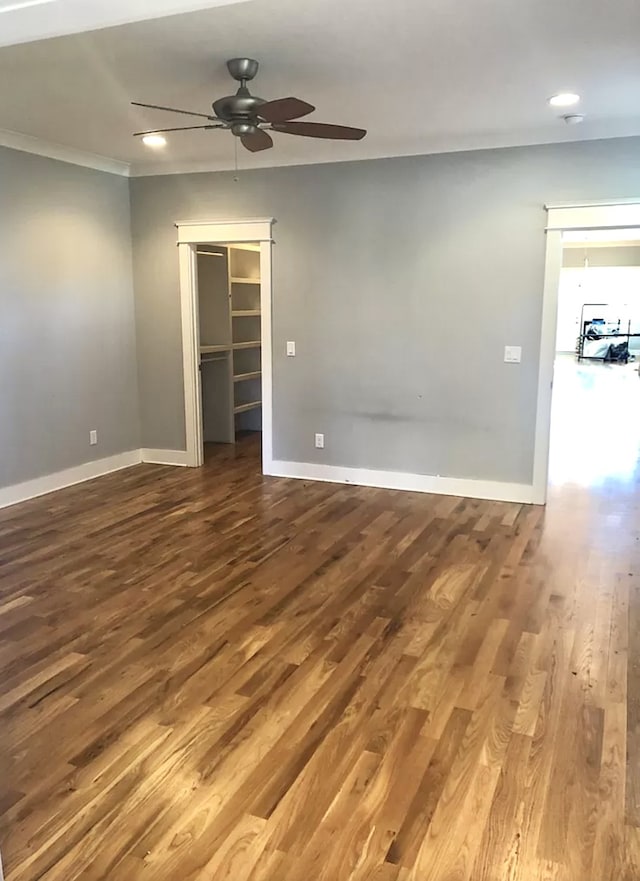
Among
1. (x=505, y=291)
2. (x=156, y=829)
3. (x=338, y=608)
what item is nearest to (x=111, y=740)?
(x=156, y=829)

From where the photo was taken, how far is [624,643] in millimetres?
3070

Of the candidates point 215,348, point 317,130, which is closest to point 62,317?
point 215,348

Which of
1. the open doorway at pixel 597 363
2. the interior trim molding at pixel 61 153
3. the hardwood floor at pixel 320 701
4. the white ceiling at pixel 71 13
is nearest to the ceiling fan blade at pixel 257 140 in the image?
the white ceiling at pixel 71 13

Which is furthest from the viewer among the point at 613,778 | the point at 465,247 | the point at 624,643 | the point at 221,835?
the point at 465,247

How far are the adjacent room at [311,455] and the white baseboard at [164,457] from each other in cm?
3

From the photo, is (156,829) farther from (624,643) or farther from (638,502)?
(638,502)

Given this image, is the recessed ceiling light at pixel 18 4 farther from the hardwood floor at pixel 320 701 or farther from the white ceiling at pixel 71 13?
the hardwood floor at pixel 320 701

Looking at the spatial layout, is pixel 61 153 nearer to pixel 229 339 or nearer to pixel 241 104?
pixel 229 339

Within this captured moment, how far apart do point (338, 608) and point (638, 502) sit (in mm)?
3021

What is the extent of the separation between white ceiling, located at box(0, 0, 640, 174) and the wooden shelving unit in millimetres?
2056

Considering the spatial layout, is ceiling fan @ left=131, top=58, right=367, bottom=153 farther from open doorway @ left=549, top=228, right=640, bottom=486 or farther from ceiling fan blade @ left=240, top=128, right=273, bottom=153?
open doorway @ left=549, top=228, right=640, bottom=486

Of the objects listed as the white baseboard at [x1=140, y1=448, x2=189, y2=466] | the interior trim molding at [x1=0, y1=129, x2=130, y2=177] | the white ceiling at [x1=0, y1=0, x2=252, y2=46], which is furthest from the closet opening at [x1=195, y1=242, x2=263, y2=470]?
the white ceiling at [x1=0, y1=0, x2=252, y2=46]

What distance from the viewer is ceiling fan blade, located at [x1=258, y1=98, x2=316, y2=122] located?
9.93 feet

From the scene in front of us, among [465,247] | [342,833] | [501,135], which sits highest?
[501,135]
